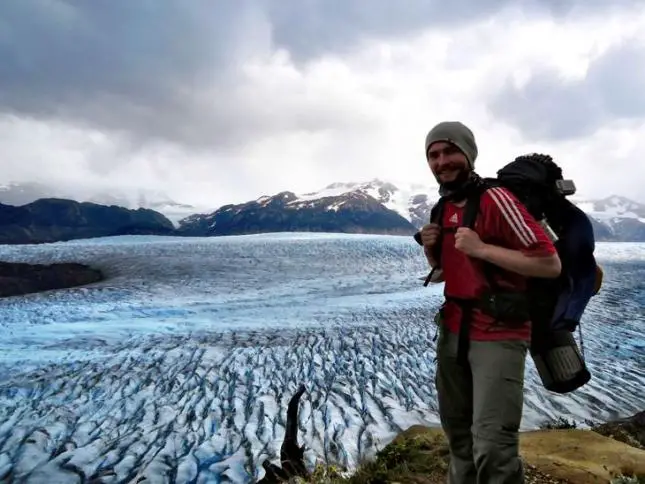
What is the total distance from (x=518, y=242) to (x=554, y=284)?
1.14 feet

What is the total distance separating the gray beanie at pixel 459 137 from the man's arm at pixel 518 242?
340 millimetres

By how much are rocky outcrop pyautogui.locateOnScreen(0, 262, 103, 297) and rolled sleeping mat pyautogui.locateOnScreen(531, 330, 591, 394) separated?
84.2ft

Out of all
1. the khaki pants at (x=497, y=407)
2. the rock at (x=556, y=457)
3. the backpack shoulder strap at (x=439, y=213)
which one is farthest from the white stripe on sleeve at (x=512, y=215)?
the rock at (x=556, y=457)

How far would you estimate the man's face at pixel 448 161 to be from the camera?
2.98m

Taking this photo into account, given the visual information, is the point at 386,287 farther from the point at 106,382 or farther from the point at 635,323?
the point at 106,382

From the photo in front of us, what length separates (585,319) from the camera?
1675 cm

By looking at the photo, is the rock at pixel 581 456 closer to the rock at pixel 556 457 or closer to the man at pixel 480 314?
the rock at pixel 556 457

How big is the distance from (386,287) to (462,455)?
801 inches

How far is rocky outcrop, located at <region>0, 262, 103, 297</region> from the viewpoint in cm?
2533

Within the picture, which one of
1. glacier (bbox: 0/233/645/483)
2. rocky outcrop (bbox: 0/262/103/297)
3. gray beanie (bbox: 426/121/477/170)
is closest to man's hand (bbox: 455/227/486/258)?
gray beanie (bbox: 426/121/477/170)

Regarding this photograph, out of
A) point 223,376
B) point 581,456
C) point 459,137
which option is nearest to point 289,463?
point 581,456

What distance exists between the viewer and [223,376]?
35.1 ft

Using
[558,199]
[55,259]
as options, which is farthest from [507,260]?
[55,259]

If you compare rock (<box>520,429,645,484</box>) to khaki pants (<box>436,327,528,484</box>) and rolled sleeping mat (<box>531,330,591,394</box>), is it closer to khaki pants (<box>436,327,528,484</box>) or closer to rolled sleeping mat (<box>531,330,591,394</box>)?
rolled sleeping mat (<box>531,330,591,394</box>)
